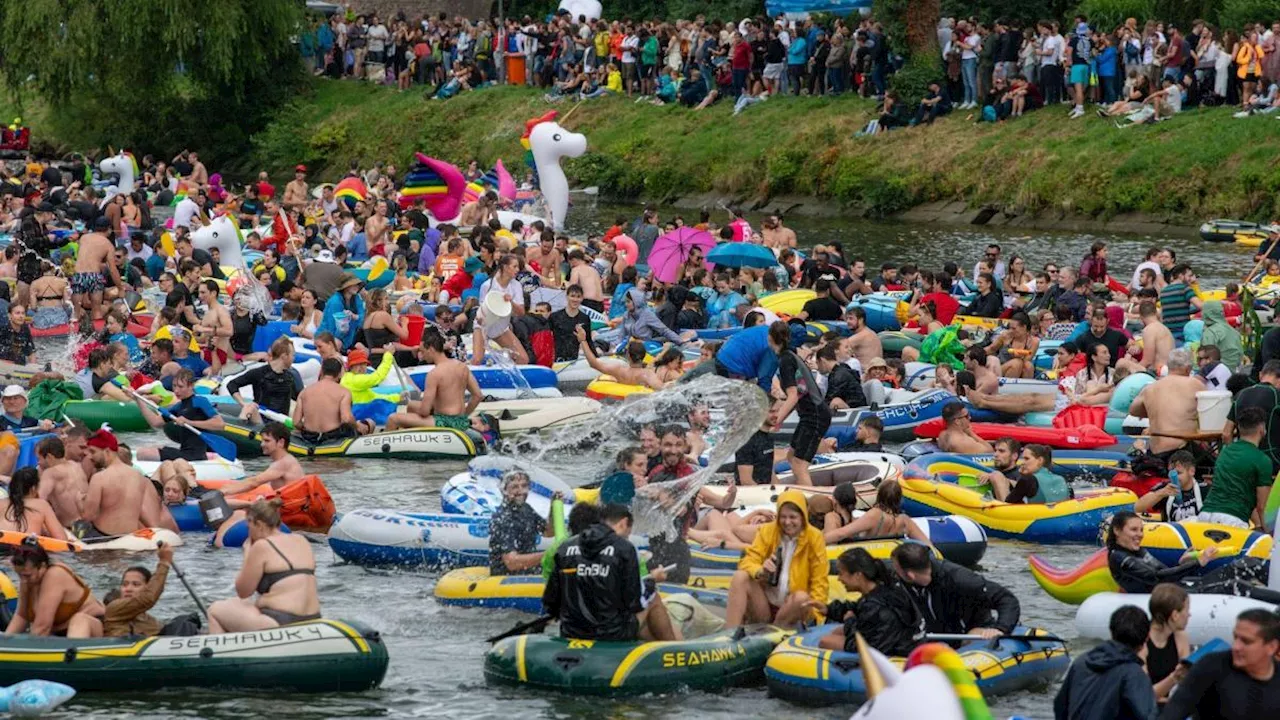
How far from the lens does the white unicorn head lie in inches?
1208

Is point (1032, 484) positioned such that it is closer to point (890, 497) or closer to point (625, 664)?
point (890, 497)

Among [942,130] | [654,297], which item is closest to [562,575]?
[654,297]

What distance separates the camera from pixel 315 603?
35.9ft

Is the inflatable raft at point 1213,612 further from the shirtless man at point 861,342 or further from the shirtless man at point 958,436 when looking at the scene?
the shirtless man at point 861,342

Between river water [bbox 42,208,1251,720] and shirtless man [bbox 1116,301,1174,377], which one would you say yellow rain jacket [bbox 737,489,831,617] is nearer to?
river water [bbox 42,208,1251,720]

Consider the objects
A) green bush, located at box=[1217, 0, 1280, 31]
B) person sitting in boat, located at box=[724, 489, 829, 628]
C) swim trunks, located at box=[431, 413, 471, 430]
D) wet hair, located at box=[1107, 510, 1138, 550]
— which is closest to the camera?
person sitting in boat, located at box=[724, 489, 829, 628]

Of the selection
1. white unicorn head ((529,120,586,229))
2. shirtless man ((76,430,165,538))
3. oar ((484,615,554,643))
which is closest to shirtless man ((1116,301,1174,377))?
oar ((484,615,554,643))

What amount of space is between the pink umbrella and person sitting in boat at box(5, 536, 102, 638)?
14.1 metres

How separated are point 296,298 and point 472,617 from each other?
1066 cm

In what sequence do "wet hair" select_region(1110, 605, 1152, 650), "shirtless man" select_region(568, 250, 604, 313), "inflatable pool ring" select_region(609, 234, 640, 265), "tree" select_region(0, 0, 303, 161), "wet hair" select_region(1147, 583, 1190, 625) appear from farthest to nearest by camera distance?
1. "tree" select_region(0, 0, 303, 161)
2. "inflatable pool ring" select_region(609, 234, 640, 265)
3. "shirtless man" select_region(568, 250, 604, 313)
4. "wet hair" select_region(1147, 583, 1190, 625)
5. "wet hair" select_region(1110, 605, 1152, 650)

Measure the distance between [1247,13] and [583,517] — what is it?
25.6 meters

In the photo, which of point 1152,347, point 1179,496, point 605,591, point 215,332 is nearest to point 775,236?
point 215,332

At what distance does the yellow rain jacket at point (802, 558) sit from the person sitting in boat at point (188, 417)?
619 centimetres

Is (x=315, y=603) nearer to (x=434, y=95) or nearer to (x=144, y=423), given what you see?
(x=144, y=423)
